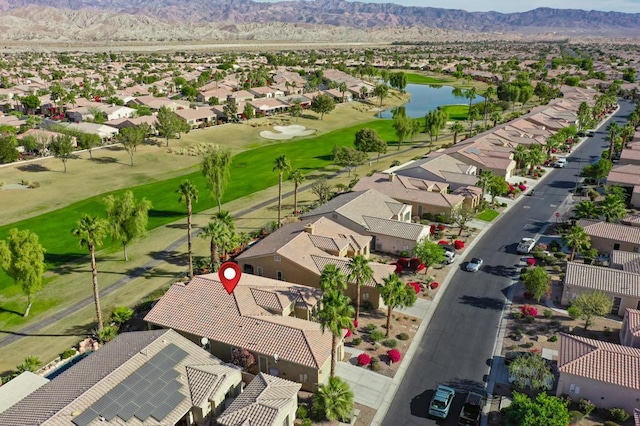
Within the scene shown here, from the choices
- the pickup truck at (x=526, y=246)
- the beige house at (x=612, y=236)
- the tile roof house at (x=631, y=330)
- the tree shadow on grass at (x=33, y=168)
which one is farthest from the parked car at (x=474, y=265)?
the tree shadow on grass at (x=33, y=168)

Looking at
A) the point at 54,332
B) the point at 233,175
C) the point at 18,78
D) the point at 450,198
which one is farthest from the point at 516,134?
the point at 18,78

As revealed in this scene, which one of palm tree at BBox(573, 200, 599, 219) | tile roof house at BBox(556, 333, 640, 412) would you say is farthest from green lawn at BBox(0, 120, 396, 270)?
tile roof house at BBox(556, 333, 640, 412)

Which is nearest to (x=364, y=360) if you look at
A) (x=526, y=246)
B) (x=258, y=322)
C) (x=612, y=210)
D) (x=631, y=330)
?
(x=258, y=322)

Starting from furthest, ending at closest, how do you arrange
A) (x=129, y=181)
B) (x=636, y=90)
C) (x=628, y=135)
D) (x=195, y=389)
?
(x=636, y=90), (x=628, y=135), (x=129, y=181), (x=195, y=389)

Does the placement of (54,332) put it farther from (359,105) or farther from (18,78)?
(18,78)

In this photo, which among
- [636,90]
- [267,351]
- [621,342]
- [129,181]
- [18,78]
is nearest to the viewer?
[267,351]

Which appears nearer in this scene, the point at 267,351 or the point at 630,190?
the point at 267,351

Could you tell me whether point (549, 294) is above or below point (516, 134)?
below

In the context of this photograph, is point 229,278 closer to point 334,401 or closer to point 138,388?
point 138,388
